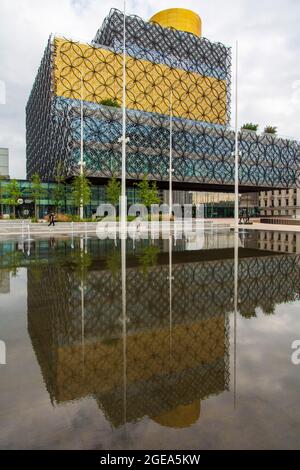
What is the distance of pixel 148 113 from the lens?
63.5 meters

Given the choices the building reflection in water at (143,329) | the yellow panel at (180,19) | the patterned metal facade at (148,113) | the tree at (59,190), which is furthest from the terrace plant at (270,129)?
the building reflection in water at (143,329)

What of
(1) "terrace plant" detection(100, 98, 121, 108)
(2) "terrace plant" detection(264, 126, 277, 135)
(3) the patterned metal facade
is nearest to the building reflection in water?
(3) the patterned metal facade

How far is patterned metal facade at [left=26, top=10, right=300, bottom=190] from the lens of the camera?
5838 cm

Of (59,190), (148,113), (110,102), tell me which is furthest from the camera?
(110,102)

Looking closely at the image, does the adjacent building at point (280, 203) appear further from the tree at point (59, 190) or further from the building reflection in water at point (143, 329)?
the building reflection in water at point (143, 329)

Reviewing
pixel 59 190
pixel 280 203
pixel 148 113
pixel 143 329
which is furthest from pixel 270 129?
pixel 143 329

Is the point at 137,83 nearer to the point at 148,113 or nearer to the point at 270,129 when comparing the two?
the point at 148,113

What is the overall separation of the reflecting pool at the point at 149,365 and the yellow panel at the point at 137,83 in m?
66.4

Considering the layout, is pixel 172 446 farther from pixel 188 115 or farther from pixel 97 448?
pixel 188 115

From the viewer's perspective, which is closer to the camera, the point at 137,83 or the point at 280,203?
the point at 137,83

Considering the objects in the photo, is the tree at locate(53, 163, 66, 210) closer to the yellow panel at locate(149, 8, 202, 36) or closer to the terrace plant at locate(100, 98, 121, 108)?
the terrace plant at locate(100, 98, 121, 108)

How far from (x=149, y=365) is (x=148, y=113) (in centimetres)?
6414

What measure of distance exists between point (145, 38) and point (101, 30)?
414 inches

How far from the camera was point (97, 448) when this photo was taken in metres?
3.18
